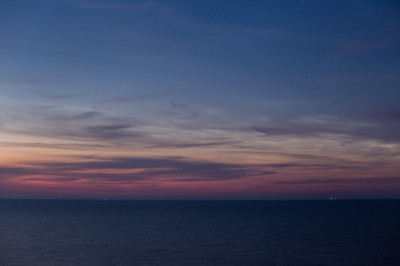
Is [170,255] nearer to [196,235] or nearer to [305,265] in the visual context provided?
[305,265]

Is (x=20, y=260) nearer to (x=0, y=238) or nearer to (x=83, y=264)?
(x=83, y=264)

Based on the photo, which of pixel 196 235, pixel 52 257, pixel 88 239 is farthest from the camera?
pixel 196 235

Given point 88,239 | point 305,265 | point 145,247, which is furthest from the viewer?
point 88,239

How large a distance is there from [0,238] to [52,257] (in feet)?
101

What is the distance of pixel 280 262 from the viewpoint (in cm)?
5803

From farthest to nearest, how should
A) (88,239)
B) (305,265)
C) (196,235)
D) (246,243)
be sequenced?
(196,235) → (88,239) → (246,243) → (305,265)

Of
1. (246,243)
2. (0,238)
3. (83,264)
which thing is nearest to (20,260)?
(83,264)

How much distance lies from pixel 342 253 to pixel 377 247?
406 inches

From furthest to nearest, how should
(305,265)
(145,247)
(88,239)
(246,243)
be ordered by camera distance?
(88,239) → (246,243) → (145,247) → (305,265)

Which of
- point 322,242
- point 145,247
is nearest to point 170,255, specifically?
point 145,247

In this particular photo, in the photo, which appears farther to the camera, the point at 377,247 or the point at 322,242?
the point at 322,242

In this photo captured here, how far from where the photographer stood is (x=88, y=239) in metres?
85.4

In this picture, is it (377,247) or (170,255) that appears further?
(377,247)

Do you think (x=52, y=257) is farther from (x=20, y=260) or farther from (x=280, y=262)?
(x=280, y=262)
